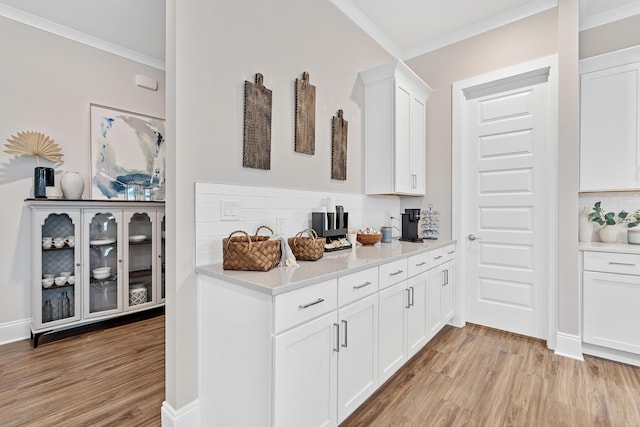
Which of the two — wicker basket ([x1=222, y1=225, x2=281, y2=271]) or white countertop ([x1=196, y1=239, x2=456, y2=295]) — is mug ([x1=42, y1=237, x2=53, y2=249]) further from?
wicker basket ([x1=222, y1=225, x2=281, y2=271])

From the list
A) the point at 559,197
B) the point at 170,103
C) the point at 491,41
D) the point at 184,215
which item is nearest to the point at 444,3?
the point at 491,41

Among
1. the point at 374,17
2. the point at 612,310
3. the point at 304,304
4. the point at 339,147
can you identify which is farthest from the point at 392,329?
the point at 374,17

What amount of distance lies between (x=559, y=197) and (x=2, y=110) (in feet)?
15.9

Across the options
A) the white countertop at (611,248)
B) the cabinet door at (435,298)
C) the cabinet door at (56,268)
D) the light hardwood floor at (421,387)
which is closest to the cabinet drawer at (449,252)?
the cabinet door at (435,298)

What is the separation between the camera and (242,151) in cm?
181

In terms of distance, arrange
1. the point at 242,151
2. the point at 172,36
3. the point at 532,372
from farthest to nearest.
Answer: the point at 532,372
the point at 242,151
the point at 172,36

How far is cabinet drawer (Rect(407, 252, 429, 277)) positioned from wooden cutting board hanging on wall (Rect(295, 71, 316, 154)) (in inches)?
43.9

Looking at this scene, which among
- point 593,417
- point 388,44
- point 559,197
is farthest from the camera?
point 388,44

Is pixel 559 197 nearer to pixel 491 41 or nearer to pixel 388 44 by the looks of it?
pixel 491 41

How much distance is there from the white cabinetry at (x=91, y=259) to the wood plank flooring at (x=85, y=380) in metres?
0.26

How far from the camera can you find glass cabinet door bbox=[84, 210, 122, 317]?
111 inches

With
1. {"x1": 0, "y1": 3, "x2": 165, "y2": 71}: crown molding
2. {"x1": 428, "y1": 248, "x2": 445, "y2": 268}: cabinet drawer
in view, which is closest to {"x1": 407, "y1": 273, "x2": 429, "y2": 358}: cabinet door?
{"x1": 428, "y1": 248, "x2": 445, "y2": 268}: cabinet drawer

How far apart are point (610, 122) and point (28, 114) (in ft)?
A: 16.8

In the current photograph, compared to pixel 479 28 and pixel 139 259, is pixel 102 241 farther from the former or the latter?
pixel 479 28
